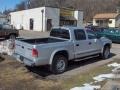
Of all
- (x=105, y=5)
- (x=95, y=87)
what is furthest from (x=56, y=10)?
(x=105, y=5)

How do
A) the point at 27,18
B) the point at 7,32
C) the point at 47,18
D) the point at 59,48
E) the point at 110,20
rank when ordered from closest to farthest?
the point at 59,48, the point at 7,32, the point at 47,18, the point at 27,18, the point at 110,20

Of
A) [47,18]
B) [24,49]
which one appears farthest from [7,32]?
[47,18]

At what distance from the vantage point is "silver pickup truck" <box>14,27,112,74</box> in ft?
29.5

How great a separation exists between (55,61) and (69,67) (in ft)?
5.72

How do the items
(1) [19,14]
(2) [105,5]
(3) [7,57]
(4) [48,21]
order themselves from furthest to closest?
1. (2) [105,5]
2. (1) [19,14]
3. (4) [48,21]
4. (3) [7,57]

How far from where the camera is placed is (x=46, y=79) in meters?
8.98

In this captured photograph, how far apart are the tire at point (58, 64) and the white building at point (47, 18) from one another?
3629 centimetres

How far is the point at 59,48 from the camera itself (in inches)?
380

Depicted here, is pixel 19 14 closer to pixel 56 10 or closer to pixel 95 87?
pixel 56 10

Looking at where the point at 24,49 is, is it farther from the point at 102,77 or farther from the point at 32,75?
the point at 102,77

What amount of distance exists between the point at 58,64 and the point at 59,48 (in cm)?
68

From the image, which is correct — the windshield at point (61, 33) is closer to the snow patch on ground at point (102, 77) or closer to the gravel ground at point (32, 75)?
the gravel ground at point (32, 75)

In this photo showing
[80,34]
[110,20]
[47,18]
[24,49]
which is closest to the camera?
[24,49]

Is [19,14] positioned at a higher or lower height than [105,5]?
lower
